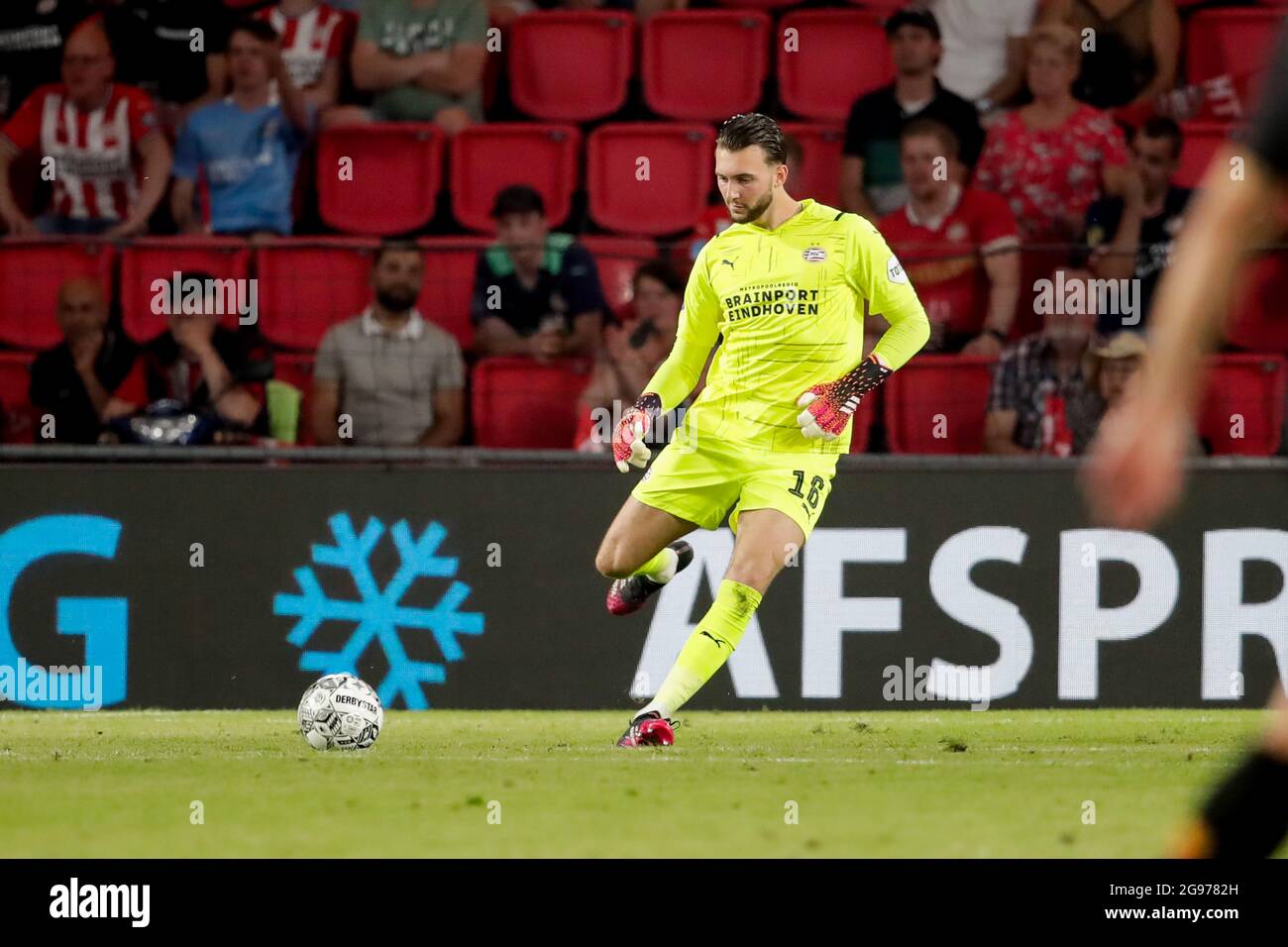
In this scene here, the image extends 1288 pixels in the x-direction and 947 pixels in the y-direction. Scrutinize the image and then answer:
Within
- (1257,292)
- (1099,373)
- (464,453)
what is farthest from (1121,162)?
(464,453)

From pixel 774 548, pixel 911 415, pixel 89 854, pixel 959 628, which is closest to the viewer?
pixel 89 854

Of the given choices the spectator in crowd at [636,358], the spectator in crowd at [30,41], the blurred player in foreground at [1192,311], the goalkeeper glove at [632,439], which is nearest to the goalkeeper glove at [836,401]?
the goalkeeper glove at [632,439]

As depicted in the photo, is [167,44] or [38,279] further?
[167,44]

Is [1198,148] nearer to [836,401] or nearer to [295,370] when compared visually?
[836,401]

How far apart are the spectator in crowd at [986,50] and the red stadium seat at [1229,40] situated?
0.98 m

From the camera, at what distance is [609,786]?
5.87 metres

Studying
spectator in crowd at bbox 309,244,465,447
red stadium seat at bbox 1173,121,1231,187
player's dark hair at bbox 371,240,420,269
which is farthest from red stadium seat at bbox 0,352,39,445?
red stadium seat at bbox 1173,121,1231,187

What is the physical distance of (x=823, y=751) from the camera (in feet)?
22.7

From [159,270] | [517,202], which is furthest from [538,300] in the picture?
[159,270]

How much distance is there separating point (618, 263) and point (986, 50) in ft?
8.95

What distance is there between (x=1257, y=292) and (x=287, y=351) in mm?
4899

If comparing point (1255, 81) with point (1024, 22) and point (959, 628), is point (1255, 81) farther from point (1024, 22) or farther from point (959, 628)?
point (959, 628)

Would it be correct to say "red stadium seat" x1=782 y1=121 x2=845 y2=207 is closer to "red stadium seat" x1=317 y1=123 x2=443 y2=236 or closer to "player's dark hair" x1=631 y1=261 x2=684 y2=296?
"player's dark hair" x1=631 y1=261 x2=684 y2=296

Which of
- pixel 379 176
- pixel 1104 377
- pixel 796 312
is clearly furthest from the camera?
pixel 379 176
